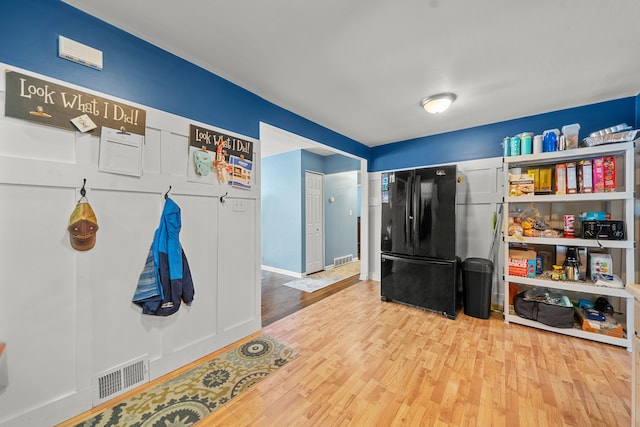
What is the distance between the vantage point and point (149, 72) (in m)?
1.80

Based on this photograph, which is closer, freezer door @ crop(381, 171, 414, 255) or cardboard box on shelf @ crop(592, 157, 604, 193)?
cardboard box on shelf @ crop(592, 157, 604, 193)

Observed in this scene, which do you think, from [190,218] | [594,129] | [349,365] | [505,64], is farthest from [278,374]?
[594,129]

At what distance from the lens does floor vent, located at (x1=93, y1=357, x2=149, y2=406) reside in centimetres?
157

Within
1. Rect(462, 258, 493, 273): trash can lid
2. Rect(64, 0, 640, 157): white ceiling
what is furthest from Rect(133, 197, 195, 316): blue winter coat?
Rect(462, 258, 493, 273): trash can lid

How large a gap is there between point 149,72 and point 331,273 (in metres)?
4.32

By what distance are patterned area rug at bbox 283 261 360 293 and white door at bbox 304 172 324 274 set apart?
0.84 feet

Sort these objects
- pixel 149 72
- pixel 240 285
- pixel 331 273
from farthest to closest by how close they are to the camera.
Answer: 1. pixel 331 273
2. pixel 240 285
3. pixel 149 72

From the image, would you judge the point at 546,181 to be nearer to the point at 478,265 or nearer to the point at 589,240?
the point at 589,240

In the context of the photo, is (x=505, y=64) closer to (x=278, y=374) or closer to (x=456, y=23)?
(x=456, y=23)

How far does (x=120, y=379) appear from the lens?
1648mm

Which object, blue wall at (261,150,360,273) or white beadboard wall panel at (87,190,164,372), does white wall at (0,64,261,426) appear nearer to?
white beadboard wall panel at (87,190,164,372)

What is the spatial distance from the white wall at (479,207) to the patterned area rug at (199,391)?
9.55ft

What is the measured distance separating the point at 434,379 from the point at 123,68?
3.28m

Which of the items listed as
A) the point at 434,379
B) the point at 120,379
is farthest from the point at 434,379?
the point at 120,379
